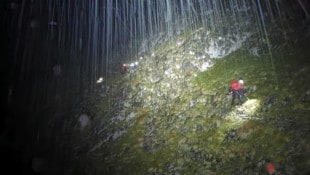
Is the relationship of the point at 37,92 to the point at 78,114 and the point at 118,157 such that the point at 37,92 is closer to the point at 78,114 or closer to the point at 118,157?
the point at 78,114

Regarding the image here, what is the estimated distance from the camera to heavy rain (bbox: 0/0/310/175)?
1135 cm

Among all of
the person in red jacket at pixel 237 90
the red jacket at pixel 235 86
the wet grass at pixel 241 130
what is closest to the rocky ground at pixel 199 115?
the wet grass at pixel 241 130

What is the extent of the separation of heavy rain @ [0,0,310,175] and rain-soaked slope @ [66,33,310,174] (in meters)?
0.05

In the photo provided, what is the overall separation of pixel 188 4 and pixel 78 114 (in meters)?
11.3

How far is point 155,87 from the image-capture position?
16.8 metres

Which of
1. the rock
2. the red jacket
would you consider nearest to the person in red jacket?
the red jacket

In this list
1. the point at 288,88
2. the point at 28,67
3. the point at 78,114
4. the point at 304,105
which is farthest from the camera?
the point at 28,67

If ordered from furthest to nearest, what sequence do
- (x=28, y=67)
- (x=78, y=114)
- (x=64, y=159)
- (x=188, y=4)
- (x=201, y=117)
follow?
(x=28, y=67), (x=188, y=4), (x=78, y=114), (x=64, y=159), (x=201, y=117)

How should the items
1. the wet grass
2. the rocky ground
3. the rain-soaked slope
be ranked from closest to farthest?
the wet grass < the rain-soaked slope < the rocky ground

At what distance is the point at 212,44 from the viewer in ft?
57.5

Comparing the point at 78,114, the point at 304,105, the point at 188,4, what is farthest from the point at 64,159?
the point at 188,4

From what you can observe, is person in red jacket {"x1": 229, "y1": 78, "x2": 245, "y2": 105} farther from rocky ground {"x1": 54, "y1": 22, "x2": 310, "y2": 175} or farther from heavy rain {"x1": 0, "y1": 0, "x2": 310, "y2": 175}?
rocky ground {"x1": 54, "y1": 22, "x2": 310, "y2": 175}

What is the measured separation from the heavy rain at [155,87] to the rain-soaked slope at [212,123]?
0.16 feet

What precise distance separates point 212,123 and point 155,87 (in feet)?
16.4
